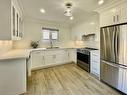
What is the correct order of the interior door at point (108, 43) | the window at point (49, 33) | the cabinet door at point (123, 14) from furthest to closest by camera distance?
1. the window at point (49, 33)
2. the interior door at point (108, 43)
3. the cabinet door at point (123, 14)

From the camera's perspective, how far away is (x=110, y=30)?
2.75 m

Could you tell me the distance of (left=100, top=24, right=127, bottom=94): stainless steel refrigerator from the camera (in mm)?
2371

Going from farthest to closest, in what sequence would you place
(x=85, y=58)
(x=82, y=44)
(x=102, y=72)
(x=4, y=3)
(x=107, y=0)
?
1. (x=82, y=44)
2. (x=85, y=58)
3. (x=102, y=72)
4. (x=107, y=0)
5. (x=4, y=3)

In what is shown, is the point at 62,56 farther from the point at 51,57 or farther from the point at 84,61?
the point at 84,61

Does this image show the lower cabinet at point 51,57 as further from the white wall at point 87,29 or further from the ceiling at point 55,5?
the ceiling at point 55,5

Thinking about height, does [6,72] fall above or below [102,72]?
above

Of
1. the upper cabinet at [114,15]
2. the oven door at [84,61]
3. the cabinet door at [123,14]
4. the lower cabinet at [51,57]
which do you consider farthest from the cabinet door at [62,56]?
the cabinet door at [123,14]

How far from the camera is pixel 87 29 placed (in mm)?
4637

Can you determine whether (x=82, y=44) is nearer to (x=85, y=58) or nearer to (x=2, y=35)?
(x=85, y=58)

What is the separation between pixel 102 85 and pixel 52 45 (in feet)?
11.5

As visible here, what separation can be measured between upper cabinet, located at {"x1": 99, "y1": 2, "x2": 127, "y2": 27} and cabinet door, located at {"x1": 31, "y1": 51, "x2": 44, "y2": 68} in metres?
2.94

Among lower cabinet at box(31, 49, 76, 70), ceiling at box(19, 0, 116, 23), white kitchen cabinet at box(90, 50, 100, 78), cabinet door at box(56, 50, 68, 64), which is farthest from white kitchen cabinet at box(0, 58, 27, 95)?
cabinet door at box(56, 50, 68, 64)

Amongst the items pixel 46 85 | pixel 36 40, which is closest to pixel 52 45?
pixel 36 40

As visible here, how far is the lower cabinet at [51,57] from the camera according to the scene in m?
4.47
